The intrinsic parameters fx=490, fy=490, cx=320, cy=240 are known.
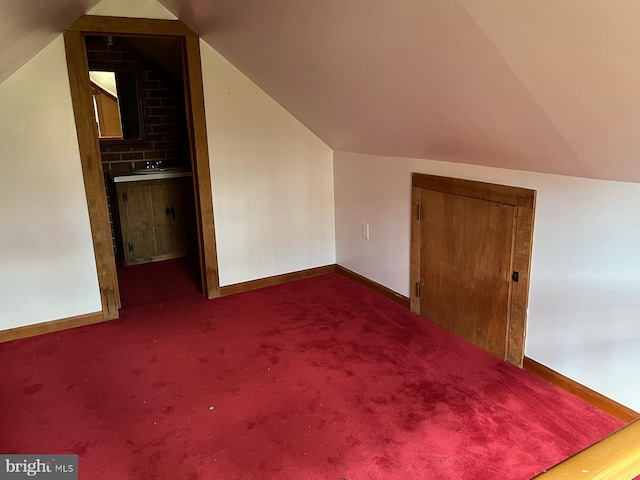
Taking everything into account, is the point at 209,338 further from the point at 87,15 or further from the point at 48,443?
the point at 87,15

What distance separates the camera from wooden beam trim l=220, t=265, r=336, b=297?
12.6 ft

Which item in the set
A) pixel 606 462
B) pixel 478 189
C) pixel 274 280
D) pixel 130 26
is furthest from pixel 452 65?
pixel 274 280

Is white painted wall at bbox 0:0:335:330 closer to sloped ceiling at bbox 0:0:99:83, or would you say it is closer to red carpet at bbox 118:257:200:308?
sloped ceiling at bbox 0:0:99:83

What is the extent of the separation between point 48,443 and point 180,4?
8.21ft

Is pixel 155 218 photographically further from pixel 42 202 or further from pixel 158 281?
pixel 42 202

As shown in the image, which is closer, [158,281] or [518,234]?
[518,234]

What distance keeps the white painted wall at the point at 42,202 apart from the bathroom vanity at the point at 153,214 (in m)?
1.25

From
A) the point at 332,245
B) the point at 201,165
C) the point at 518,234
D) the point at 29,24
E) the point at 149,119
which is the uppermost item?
→ the point at 29,24

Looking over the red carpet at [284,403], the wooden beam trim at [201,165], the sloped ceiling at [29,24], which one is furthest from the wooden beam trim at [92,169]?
the wooden beam trim at [201,165]

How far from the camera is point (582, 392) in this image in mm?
2305

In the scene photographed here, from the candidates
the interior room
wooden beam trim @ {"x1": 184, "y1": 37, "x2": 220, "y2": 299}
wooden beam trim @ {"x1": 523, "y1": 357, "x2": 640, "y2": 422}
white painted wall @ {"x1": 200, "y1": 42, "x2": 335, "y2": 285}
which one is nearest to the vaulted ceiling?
the interior room

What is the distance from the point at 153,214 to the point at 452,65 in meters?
3.48

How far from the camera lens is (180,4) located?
300 cm

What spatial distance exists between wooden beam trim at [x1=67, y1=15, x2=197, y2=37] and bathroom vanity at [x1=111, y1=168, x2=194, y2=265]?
1.51 m
